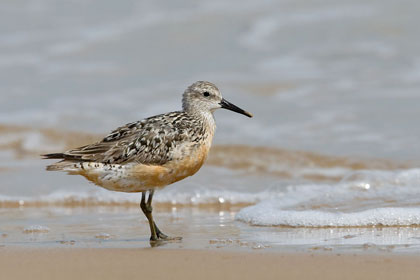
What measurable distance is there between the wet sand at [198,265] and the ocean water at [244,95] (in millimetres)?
1704

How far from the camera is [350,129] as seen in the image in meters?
13.6

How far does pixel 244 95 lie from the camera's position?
15.6 m

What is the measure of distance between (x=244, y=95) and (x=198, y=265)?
394 inches

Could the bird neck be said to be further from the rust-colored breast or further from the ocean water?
the ocean water

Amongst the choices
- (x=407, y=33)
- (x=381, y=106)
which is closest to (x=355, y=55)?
(x=407, y=33)

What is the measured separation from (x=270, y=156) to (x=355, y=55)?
15.4 ft

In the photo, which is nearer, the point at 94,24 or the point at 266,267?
the point at 266,267

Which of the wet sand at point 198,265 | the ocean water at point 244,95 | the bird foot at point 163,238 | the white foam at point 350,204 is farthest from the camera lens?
the ocean water at point 244,95

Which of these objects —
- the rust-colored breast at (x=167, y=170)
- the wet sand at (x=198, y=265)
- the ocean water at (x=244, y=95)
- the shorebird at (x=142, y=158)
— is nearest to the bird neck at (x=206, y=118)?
the shorebird at (x=142, y=158)

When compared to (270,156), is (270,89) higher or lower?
higher

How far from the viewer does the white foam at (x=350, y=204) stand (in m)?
7.73

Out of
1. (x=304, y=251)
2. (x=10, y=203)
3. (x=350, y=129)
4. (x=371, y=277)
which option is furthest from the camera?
(x=350, y=129)

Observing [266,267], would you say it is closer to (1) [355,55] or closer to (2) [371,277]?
(2) [371,277]

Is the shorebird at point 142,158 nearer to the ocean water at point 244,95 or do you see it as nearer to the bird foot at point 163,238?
the bird foot at point 163,238
